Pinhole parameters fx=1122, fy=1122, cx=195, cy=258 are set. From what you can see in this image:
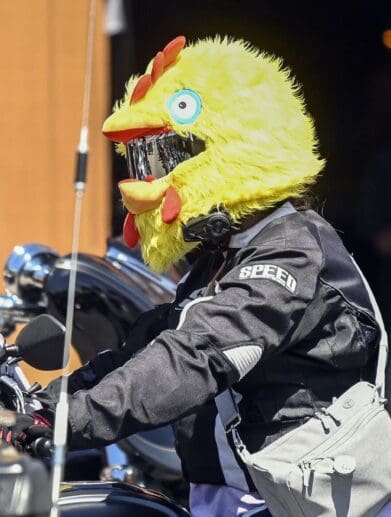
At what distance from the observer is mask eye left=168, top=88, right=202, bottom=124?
244 cm

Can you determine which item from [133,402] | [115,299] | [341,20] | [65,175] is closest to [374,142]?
[341,20]

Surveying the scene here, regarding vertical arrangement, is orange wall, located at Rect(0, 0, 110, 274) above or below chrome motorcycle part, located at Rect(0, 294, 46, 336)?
above

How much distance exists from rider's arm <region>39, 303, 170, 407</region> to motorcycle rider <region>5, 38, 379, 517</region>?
0.02m

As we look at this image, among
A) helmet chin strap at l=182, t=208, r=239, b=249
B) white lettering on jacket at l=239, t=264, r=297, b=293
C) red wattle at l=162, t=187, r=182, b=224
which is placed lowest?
white lettering on jacket at l=239, t=264, r=297, b=293

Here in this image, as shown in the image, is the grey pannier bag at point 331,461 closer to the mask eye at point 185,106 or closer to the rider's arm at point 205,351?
the rider's arm at point 205,351

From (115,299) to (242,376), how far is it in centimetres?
159

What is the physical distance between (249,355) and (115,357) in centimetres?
60

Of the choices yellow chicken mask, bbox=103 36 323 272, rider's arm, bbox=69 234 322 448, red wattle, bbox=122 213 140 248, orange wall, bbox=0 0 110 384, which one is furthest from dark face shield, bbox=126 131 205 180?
orange wall, bbox=0 0 110 384

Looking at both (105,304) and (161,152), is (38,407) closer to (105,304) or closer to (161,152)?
(161,152)

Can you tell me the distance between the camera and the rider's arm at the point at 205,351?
207 cm

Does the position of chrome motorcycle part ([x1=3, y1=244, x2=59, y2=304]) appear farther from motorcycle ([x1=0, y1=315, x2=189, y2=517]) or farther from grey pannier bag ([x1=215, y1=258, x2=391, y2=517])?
grey pannier bag ([x1=215, y1=258, x2=391, y2=517])

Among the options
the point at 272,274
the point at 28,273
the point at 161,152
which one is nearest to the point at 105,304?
the point at 28,273

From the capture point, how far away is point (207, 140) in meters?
2.42

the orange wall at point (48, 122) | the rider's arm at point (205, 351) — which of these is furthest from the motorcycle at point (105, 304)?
the orange wall at point (48, 122)
